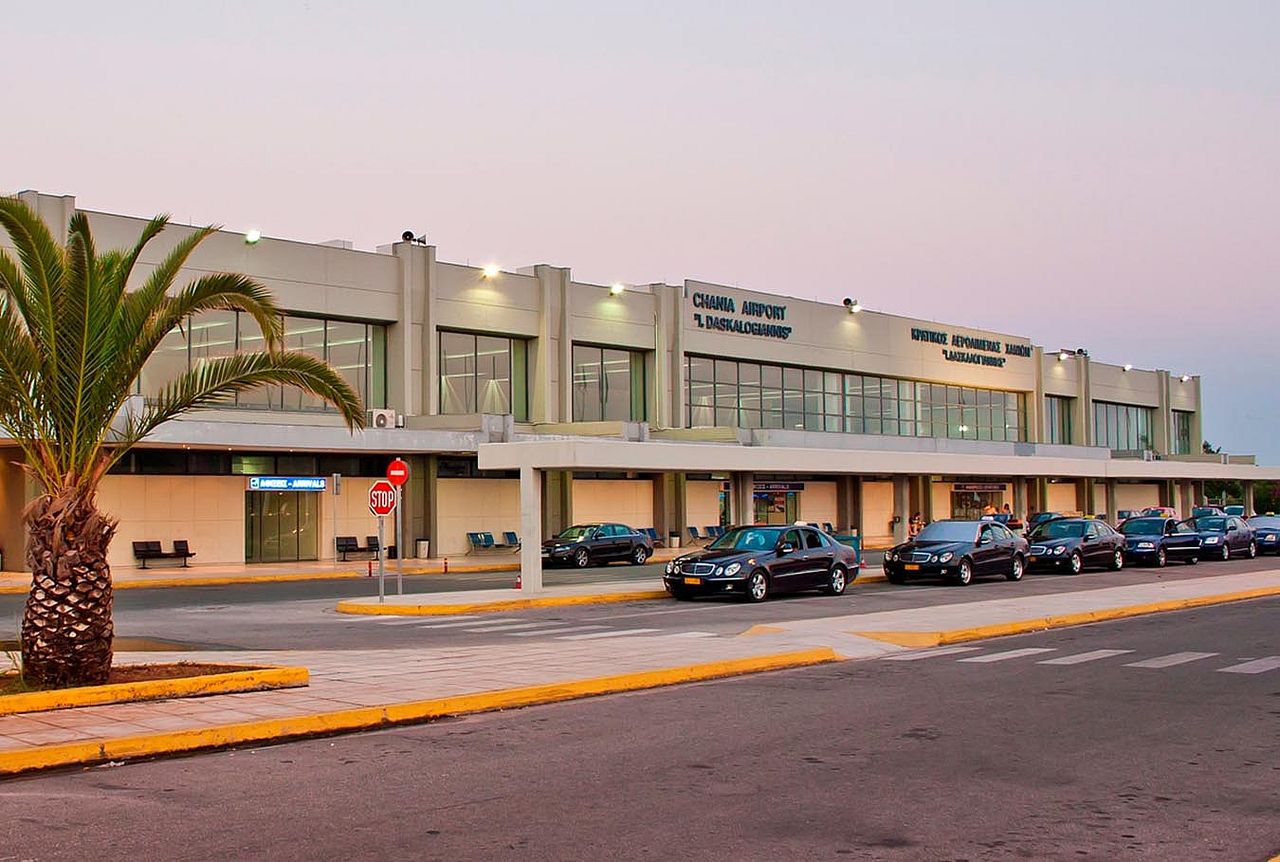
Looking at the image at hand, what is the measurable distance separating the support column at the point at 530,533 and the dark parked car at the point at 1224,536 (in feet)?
76.1

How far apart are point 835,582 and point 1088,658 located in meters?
12.1

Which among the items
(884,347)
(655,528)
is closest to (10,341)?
(655,528)

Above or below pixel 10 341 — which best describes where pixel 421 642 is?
below

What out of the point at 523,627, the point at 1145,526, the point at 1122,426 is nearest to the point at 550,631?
the point at 523,627

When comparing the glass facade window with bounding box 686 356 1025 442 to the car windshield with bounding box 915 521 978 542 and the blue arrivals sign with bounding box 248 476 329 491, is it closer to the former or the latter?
the blue arrivals sign with bounding box 248 476 329 491


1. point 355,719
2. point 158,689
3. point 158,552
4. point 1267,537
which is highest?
point 158,552

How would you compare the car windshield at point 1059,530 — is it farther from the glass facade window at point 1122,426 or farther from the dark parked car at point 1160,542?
the glass facade window at point 1122,426

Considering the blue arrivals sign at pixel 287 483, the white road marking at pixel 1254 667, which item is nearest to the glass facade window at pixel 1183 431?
the blue arrivals sign at pixel 287 483

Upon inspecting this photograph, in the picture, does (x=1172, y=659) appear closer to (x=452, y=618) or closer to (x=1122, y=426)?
(x=452, y=618)

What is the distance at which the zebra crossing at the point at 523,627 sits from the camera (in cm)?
2009

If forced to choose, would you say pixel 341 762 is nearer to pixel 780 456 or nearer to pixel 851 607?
pixel 851 607

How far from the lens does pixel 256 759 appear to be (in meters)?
10.2

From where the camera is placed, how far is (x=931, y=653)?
17797mm

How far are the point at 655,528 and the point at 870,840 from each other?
45.1 m
